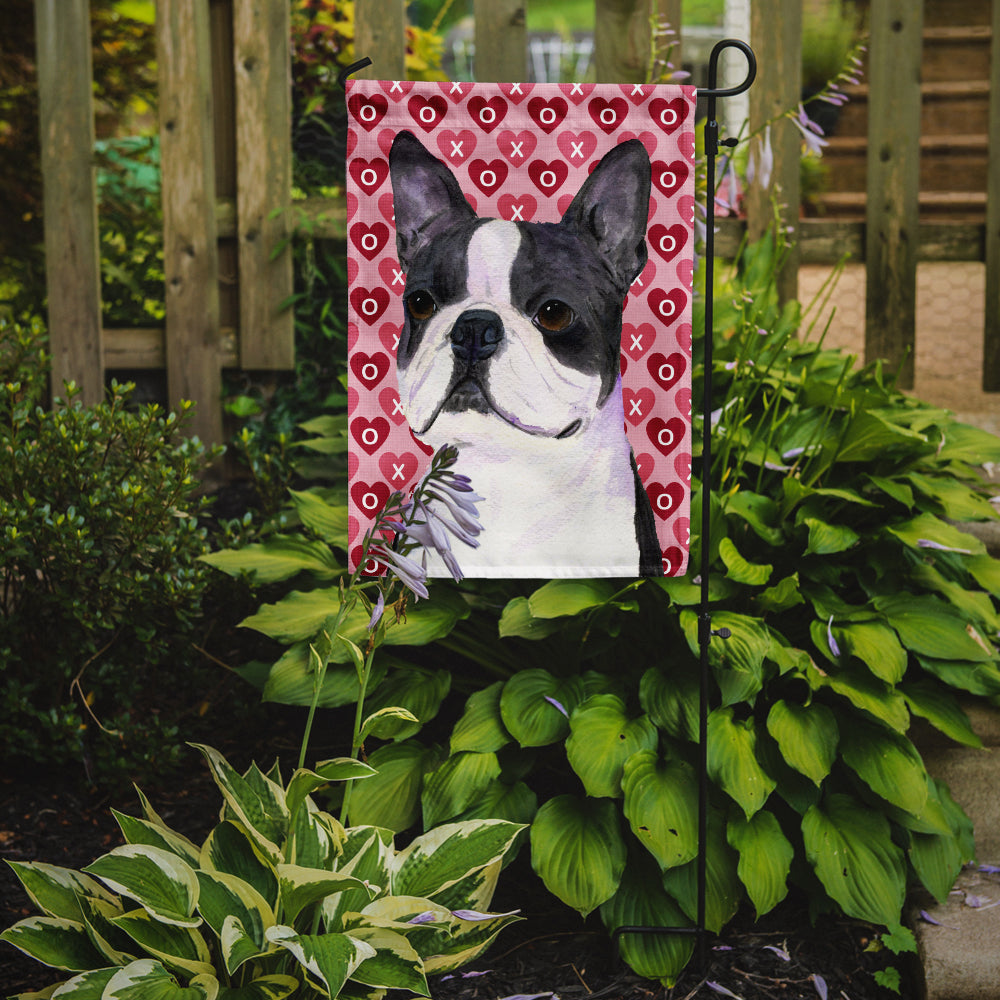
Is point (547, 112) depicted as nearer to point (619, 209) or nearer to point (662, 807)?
point (619, 209)

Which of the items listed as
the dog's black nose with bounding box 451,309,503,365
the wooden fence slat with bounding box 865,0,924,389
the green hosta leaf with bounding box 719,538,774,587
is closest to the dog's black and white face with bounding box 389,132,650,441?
the dog's black nose with bounding box 451,309,503,365

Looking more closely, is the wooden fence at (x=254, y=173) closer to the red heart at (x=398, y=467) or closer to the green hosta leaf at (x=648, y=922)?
the red heart at (x=398, y=467)

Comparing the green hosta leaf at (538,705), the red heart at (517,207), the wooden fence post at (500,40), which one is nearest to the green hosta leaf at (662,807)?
the green hosta leaf at (538,705)

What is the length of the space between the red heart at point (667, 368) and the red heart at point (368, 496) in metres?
0.57

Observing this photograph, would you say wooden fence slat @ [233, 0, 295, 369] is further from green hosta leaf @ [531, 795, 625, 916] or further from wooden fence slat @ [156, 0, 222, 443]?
green hosta leaf @ [531, 795, 625, 916]

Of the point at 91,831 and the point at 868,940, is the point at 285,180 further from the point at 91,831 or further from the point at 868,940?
the point at 868,940

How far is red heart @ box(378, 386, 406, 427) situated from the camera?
1.98 meters

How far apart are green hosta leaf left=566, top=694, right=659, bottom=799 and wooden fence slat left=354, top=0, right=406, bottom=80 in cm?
223

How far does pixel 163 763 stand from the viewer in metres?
2.45

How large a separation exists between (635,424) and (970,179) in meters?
5.52

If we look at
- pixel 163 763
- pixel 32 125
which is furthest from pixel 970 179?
pixel 163 763

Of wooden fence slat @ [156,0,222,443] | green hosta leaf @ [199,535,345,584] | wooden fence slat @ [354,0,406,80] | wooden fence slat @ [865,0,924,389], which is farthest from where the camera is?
wooden fence slat @ [865,0,924,389]

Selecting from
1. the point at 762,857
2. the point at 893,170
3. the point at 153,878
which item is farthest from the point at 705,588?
the point at 893,170

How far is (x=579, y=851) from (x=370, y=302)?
1.14 metres
